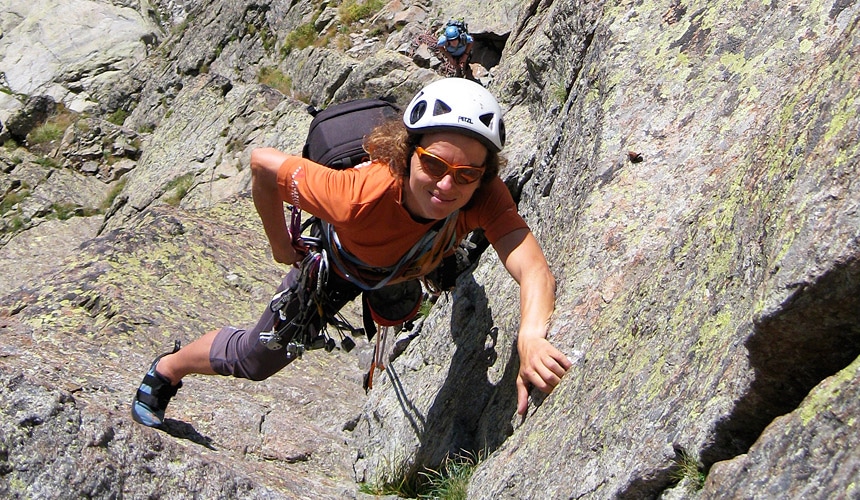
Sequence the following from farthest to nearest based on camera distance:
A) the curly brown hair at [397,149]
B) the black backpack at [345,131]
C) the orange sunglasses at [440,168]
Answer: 1. the black backpack at [345,131]
2. the curly brown hair at [397,149]
3. the orange sunglasses at [440,168]

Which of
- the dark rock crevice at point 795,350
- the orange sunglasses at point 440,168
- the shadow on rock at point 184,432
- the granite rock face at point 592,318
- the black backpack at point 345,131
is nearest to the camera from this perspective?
the dark rock crevice at point 795,350

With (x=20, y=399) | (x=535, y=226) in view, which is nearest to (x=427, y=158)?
(x=535, y=226)

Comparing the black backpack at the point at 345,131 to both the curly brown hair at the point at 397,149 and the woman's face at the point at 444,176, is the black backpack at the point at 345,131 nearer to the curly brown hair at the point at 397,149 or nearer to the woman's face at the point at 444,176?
the curly brown hair at the point at 397,149

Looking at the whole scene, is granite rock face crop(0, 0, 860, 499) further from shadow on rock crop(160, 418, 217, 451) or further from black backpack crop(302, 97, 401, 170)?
black backpack crop(302, 97, 401, 170)

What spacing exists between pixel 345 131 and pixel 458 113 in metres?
1.34

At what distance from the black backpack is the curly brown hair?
1.22ft

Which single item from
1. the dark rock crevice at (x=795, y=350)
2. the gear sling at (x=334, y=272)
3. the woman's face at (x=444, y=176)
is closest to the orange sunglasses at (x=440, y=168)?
the woman's face at (x=444, y=176)

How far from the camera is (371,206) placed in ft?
17.2

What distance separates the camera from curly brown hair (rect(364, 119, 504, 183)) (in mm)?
5203

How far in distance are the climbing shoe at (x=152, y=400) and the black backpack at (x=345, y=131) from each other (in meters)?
2.01

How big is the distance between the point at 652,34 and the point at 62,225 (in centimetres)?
2218

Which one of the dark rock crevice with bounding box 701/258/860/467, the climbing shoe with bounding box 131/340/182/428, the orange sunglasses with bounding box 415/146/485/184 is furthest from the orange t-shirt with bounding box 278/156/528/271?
the dark rock crevice with bounding box 701/258/860/467

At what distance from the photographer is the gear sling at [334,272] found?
5973 millimetres

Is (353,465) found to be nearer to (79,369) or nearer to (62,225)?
(79,369)
